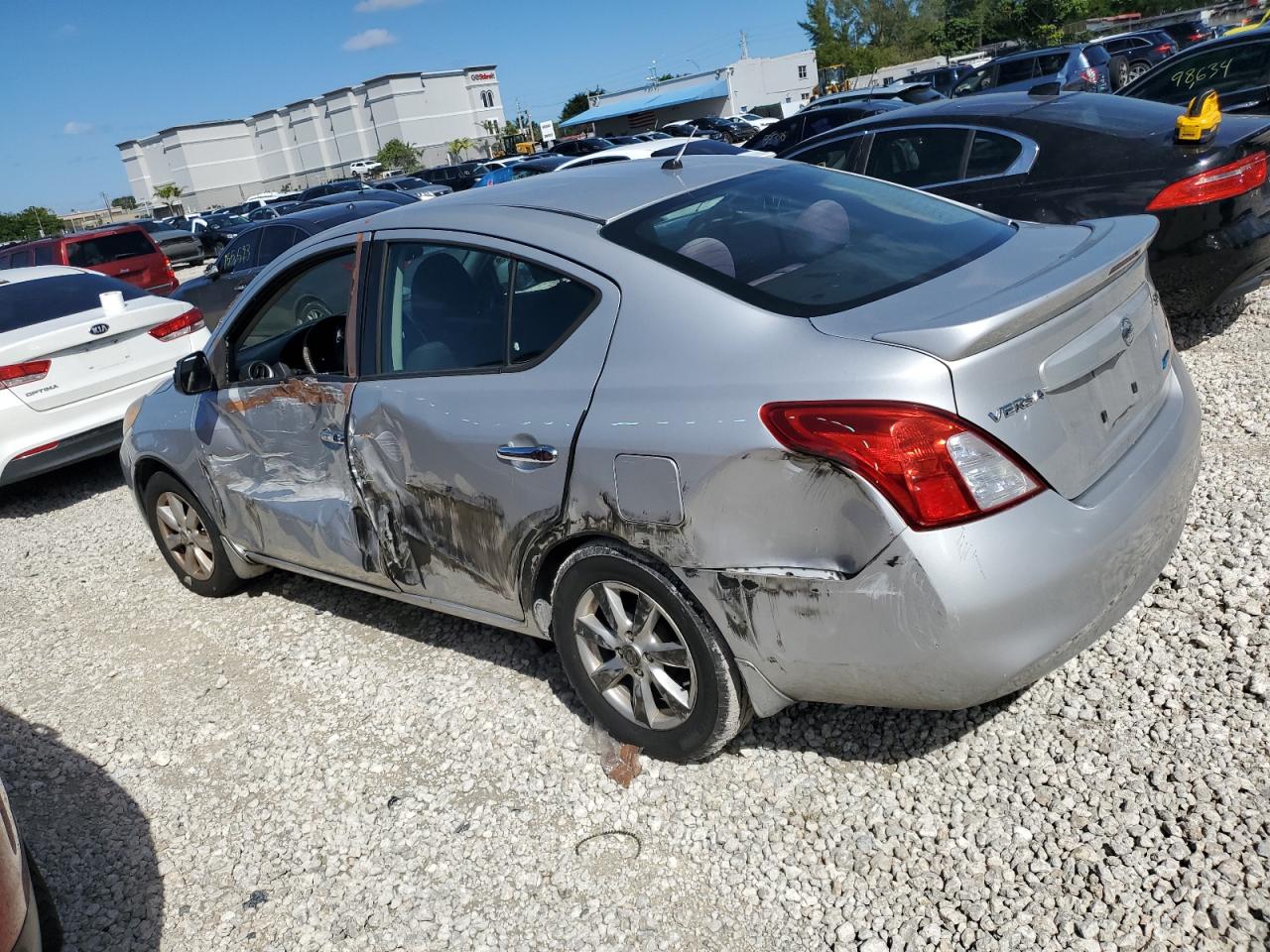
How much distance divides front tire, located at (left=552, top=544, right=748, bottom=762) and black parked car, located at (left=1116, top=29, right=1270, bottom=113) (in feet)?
27.2

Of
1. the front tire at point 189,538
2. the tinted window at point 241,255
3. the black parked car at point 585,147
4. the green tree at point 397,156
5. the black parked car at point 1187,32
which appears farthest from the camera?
the green tree at point 397,156

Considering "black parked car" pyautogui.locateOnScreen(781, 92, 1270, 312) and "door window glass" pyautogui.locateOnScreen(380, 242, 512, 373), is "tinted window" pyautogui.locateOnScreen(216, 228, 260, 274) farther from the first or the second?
"door window glass" pyautogui.locateOnScreen(380, 242, 512, 373)

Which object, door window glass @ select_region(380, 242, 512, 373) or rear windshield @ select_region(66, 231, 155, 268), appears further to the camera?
rear windshield @ select_region(66, 231, 155, 268)

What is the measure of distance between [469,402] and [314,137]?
127401 mm

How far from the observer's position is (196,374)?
4371 mm

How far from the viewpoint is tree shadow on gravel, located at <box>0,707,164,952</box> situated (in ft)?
9.56

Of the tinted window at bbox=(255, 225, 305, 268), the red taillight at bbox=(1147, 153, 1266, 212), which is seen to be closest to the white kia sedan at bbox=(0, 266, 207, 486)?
the tinted window at bbox=(255, 225, 305, 268)

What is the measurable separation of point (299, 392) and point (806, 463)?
2193 millimetres

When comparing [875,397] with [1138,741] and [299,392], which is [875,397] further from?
[299,392]

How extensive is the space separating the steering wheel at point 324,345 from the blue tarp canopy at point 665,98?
80.6m

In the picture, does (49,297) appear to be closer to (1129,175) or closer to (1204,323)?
(1129,175)

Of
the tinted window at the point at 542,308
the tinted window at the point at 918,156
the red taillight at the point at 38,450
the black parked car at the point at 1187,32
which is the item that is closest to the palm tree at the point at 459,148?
the black parked car at the point at 1187,32

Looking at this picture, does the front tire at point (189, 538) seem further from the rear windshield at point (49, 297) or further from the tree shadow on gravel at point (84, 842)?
the rear windshield at point (49, 297)

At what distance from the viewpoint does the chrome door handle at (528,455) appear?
2.91 metres
